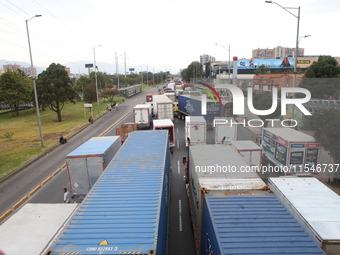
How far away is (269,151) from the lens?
17422mm

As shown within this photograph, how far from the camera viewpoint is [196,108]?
100 feet

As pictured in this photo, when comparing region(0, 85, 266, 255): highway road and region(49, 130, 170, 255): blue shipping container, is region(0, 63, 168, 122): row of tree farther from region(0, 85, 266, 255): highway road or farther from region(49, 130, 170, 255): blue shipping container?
region(49, 130, 170, 255): blue shipping container

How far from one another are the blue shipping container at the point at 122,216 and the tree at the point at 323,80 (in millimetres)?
23758

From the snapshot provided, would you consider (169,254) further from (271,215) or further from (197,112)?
(197,112)

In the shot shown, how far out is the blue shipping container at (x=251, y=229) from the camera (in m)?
5.61

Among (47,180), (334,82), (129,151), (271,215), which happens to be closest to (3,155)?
(47,180)

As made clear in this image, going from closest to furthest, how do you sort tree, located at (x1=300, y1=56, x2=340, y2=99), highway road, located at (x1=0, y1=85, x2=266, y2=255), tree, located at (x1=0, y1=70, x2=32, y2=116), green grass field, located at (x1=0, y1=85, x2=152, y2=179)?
highway road, located at (x1=0, y1=85, x2=266, y2=255) < green grass field, located at (x1=0, y1=85, x2=152, y2=179) < tree, located at (x1=300, y1=56, x2=340, y2=99) < tree, located at (x1=0, y1=70, x2=32, y2=116)

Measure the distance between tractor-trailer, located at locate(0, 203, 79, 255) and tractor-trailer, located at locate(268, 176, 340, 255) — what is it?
23.4 ft

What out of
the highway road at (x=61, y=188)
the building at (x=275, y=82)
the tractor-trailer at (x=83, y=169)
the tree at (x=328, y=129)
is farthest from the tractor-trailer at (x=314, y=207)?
the building at (x=275, y=82)

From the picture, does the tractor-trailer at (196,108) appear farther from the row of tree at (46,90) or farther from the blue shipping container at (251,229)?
the blue shipping container at (251,229)

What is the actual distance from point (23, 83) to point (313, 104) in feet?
160

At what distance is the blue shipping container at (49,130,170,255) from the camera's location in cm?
561

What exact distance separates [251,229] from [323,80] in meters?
27.0

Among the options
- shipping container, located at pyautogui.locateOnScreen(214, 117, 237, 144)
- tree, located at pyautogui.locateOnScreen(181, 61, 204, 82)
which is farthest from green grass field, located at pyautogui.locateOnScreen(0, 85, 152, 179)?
tree, located at pyautogui.locateOnScreen(181, 61, 204, 82)
